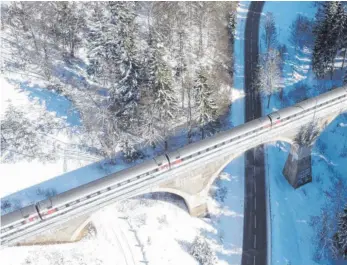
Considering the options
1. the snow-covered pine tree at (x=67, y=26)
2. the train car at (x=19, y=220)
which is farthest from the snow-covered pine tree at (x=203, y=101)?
the train car at (x=19, y=220)

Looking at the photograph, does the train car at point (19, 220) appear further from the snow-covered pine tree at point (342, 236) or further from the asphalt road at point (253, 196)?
the snow-covered pine tree at point (342, 236)

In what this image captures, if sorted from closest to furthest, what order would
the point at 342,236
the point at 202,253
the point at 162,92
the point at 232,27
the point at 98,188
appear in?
1. the point at 98,188
2. the point at 342,236
3. the point at 202,253
4. the point at 162,92
5. the point at 232,27

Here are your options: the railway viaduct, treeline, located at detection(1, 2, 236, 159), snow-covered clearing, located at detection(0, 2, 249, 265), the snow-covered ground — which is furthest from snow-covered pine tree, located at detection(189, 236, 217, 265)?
treeline, located at detection(1, 2, 236, 159)

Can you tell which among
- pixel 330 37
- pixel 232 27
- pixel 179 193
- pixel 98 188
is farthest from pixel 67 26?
pixel 330 37

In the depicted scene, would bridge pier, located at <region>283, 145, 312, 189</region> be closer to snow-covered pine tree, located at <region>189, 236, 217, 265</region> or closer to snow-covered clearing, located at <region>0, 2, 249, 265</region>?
snow-covered clearing, located at <region>0, 2, 249, 265</region>

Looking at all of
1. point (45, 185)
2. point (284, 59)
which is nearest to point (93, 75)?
point (45, 185)

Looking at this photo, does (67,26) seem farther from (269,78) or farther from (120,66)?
(269,78)

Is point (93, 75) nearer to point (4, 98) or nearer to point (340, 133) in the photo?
point (4, 98)
